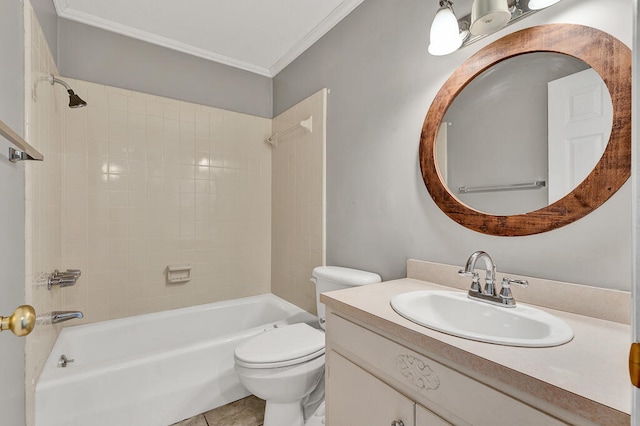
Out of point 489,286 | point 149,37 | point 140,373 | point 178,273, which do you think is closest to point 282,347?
point 140,373

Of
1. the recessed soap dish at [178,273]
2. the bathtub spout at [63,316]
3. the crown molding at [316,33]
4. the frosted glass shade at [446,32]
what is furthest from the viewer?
the recessed soap dish at [178,273]

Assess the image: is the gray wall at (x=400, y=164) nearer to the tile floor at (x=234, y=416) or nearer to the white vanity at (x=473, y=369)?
the white vanity at (x=473, y=369)

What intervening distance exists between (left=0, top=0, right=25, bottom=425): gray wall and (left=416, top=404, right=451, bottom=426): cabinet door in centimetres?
115

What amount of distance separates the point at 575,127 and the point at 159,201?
2396 mm

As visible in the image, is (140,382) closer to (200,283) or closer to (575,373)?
(200,283)

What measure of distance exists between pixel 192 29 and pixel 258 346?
2.14 meters

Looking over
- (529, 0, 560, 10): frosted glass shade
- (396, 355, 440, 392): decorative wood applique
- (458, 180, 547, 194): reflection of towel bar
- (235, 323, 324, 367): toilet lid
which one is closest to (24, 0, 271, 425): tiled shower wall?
(235, 323, 324, 367): toilet lid

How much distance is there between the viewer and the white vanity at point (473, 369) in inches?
21.9

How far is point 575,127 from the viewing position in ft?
3.14

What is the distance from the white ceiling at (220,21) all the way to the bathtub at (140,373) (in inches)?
79.3

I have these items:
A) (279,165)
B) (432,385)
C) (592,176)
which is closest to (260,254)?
(279,165)

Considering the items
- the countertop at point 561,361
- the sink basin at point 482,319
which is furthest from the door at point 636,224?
the sink basin at point 482,319

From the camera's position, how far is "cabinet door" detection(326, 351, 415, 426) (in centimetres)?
85

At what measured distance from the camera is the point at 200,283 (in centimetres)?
238
